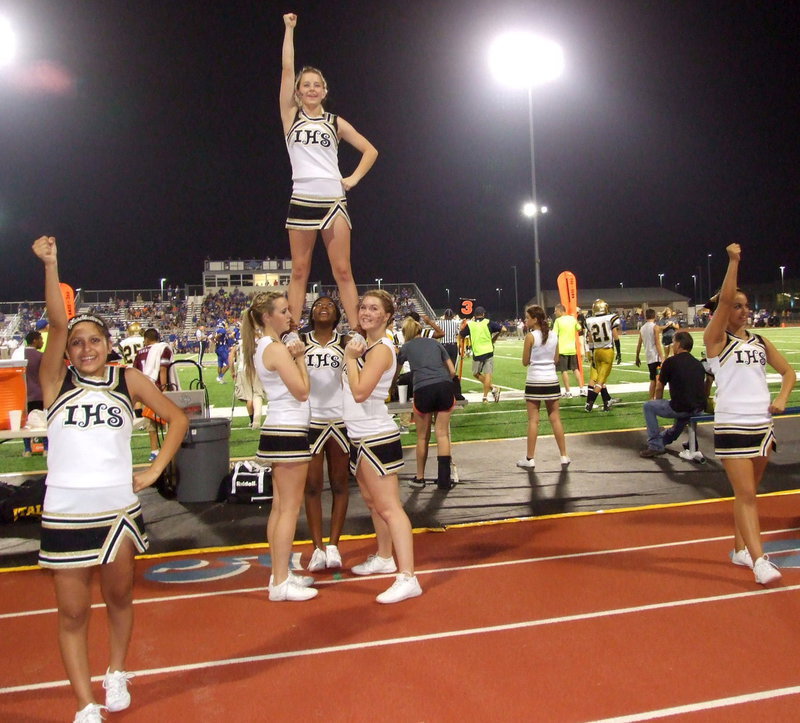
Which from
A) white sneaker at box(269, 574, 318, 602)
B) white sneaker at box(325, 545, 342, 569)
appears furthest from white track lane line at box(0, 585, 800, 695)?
white sneaker at box(325, 545, 342, 569)

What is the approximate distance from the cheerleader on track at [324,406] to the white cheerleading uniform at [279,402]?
47cm

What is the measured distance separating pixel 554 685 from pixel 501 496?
12.9ft

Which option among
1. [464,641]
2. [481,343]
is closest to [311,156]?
[464,641]

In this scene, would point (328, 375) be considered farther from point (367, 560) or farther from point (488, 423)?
point (488, 423)

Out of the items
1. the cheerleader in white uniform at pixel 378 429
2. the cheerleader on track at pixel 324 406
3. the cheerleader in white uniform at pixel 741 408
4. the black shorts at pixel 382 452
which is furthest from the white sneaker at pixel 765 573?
the cheerleader on track at pixel 324 406

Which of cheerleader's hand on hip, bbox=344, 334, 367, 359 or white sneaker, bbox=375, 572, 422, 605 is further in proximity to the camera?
white sneaker, bbox=375, 572, 422, 605

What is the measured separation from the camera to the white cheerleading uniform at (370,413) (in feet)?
14.3

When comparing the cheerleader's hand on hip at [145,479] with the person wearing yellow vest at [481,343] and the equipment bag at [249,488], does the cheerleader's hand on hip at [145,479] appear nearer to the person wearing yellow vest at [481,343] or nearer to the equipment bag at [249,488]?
the equipment bag at [249,488]

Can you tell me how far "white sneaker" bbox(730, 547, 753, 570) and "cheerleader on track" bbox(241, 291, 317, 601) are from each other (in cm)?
283

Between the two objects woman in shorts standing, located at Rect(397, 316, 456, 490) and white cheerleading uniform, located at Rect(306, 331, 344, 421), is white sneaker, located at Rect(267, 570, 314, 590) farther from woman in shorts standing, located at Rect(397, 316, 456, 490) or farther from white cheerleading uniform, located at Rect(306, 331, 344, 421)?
woman in shorts standing, located at Rect(397, 316, 456, 490)

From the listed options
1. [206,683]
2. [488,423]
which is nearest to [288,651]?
[206,683]

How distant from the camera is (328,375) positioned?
→ 4.74 metres

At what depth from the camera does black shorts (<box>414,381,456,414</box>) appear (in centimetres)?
739

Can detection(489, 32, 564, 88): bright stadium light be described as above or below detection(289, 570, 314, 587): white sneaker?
above
